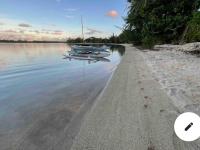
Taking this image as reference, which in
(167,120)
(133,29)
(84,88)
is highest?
(133,29)

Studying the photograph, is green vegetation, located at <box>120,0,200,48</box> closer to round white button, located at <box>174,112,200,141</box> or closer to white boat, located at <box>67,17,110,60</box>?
white boat, located at <box>67,17,110,60</box>

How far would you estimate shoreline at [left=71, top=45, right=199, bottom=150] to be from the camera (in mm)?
3543

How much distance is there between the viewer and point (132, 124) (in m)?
4.37

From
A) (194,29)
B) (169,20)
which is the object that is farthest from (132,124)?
(169,20)

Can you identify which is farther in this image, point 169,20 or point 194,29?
point 169,20

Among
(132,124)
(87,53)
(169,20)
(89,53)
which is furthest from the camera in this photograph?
(169,20)

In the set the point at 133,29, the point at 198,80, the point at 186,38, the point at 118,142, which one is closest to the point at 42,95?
the point at 118,142

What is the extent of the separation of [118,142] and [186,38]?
33.3m

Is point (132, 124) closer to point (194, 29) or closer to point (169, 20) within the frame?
point (194, 29)

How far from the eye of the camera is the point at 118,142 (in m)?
3.65

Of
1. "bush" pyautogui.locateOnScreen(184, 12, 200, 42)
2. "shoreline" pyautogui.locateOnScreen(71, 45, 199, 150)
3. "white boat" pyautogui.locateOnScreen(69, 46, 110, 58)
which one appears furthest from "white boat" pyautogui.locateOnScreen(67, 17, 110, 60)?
"shoreline" pyautogui.locateOnScreen(71, 45, 199, 150)

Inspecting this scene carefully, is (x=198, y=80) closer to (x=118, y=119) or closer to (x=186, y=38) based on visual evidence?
(x=118, y=119)

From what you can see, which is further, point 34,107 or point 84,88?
point 84,88

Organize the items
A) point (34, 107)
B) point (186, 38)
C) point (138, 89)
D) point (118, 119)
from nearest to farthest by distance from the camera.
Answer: point (118, 119) < point (34, 107) < point (138, 89) < point (186, 38)
